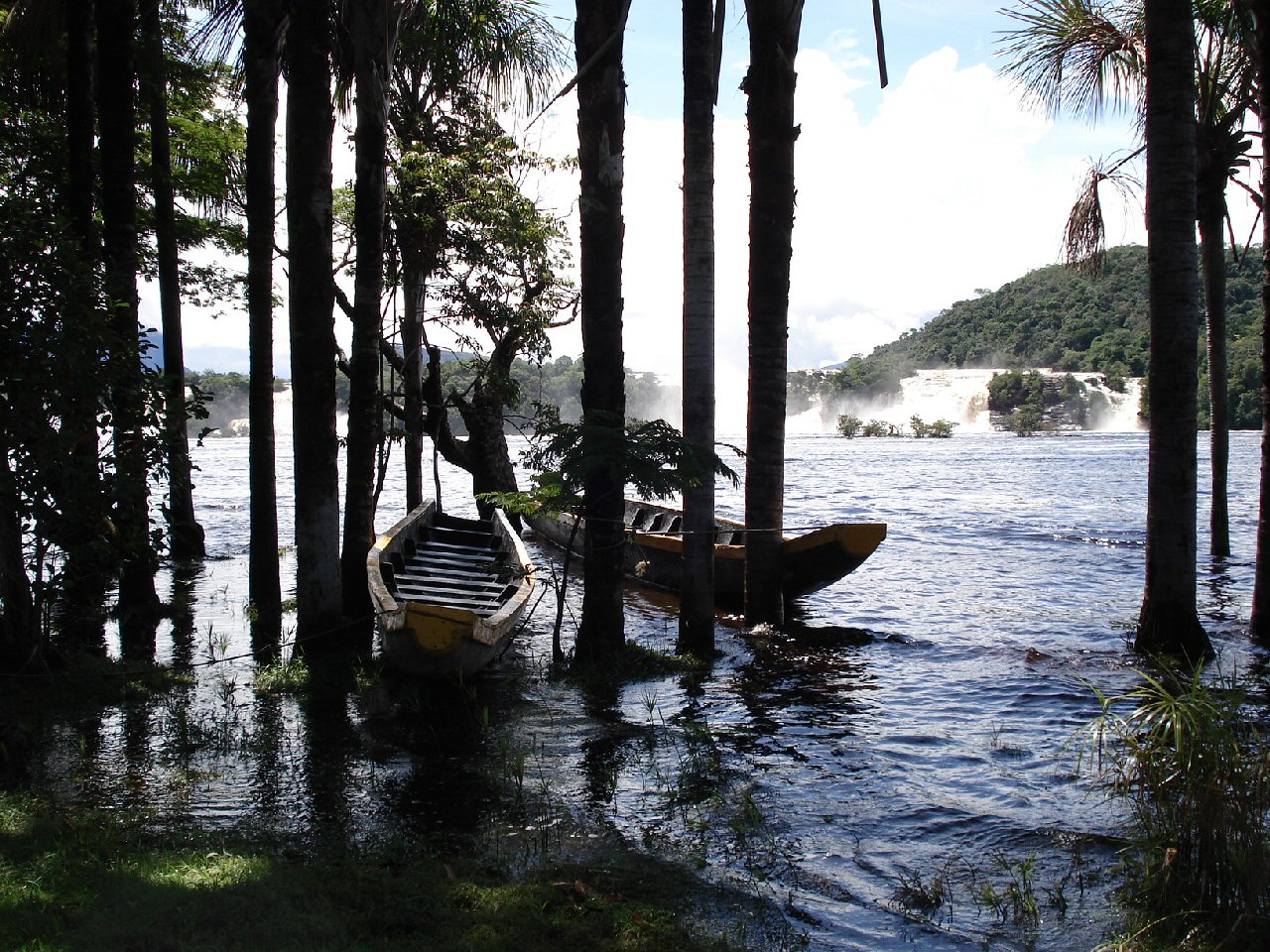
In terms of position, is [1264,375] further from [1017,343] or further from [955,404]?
[1017,343]

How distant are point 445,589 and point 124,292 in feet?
14.3

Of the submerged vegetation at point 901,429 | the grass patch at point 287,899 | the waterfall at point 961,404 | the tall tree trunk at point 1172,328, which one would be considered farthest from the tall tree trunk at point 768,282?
the waterfall at point 961,404

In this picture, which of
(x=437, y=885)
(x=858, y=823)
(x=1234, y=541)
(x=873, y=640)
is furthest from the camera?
(x=1234, y=541)

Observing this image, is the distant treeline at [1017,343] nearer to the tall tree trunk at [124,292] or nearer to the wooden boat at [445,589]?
the wooden boat at [445,589]

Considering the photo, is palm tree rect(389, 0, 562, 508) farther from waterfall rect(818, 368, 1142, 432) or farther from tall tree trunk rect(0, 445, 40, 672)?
waterfall rect(818, 368, 1142, 432)

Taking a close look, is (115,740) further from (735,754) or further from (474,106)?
(474,106)

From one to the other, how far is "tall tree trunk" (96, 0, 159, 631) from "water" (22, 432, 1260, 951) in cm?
117

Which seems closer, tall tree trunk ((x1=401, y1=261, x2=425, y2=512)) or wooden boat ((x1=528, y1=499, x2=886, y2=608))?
wooden boat ((x1=528, y1=499, x2=886, y2=608))

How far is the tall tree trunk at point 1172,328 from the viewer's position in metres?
8.59

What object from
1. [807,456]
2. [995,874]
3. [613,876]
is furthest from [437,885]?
[807,456]

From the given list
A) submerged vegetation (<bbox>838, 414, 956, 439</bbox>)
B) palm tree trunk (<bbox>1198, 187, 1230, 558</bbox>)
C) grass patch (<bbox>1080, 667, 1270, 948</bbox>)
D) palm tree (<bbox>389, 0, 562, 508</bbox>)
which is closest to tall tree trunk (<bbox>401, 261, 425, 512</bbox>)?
palm tree (<bbox>389, 0, 562, 508</bbox>)

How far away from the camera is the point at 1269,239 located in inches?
381

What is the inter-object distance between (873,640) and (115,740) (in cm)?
834

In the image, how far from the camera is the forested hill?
113 m
